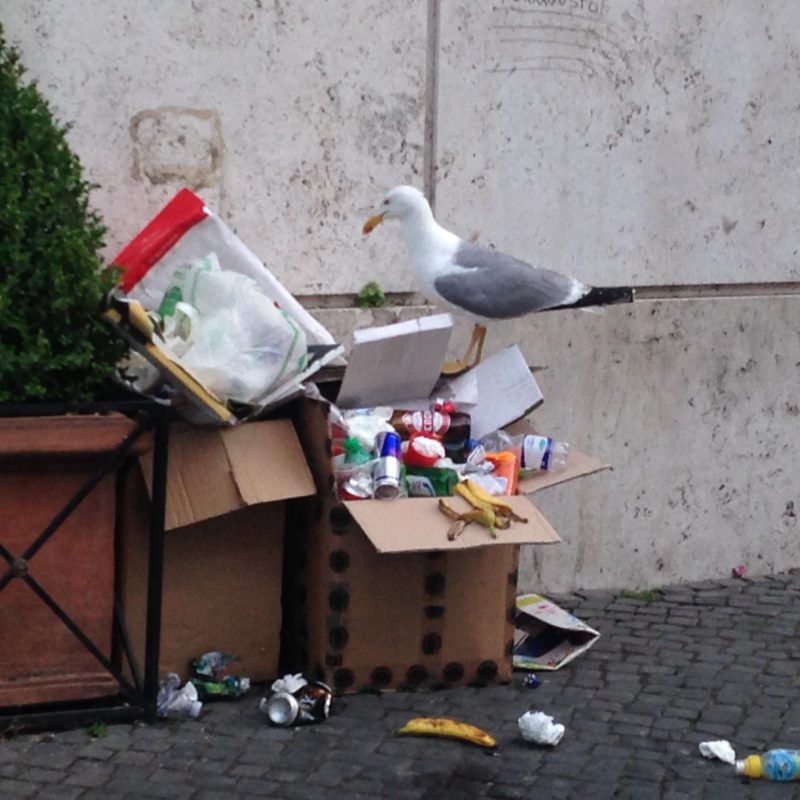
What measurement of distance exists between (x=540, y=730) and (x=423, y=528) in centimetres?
63

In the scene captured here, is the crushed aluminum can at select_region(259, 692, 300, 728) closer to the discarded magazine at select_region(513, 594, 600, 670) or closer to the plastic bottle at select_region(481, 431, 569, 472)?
the discarded magazine at select_region(513, 594, 600, 670)

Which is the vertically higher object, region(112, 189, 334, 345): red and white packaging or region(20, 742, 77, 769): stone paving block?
region(112, 189, 334, 345): red and white packaging

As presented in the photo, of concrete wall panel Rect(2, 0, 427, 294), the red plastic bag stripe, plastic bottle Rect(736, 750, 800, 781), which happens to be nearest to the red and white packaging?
the red plastic bag stripe

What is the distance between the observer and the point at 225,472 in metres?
4.38

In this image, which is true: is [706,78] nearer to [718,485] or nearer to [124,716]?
[718,485]

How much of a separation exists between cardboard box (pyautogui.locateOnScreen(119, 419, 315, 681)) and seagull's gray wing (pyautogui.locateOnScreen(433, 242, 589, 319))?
73 centimetres

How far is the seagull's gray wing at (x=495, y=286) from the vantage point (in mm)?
4879

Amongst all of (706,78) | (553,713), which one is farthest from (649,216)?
(553,713)

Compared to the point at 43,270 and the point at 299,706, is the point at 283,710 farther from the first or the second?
the point at 43,270

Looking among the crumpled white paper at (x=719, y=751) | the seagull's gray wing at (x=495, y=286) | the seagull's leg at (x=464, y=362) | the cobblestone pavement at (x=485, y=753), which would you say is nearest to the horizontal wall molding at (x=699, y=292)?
the seagull's leg at (x=464, y=362)

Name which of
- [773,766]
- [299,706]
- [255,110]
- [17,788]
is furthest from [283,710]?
[255,110]

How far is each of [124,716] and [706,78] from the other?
10.5 ft

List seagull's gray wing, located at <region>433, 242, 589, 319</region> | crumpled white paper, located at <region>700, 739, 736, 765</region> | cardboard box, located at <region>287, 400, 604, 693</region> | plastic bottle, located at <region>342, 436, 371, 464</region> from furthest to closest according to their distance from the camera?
seagull's gray wing, located at <region>433, 242, 589, 319</region>
plastic bottle, located at <region>342, 436, 371, 464</region>
cardboard box, located at <region>287, 400, 604, 693</region>
crumpled white paper, located at <region>700, 739, 736, 765</region>

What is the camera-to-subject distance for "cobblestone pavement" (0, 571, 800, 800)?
3.97 meters
